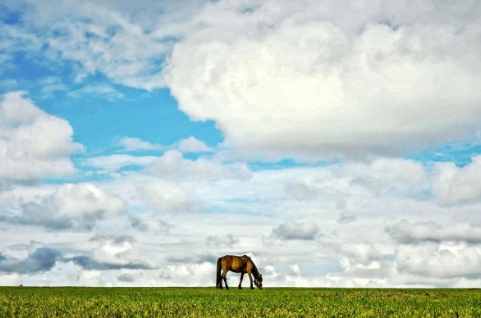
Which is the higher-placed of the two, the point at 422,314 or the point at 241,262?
the point at 241,262

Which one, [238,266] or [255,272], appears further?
[255,272]

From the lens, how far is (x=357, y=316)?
43.7 ft

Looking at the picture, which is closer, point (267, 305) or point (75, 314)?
point (75, 314)

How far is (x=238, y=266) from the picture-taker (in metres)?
38.4

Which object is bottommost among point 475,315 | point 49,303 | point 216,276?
point 475,315

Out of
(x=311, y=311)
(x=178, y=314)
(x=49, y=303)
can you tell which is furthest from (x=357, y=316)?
(x=49, y=303)

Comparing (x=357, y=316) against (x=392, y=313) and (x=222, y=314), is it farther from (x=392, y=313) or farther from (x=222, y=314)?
(x=222, y=314)

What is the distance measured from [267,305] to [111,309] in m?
5.70

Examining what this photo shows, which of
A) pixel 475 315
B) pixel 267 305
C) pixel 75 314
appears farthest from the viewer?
pixel 267 305

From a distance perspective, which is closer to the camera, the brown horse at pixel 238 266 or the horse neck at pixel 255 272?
the brown horse at pixel 238 266

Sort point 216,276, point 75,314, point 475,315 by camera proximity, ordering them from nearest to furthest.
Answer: point 75,314 → point 475,315 → point 216,276

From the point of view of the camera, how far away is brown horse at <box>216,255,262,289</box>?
124 ft

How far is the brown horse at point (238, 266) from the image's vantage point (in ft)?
124

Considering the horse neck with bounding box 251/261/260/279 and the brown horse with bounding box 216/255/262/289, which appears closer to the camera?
the brown horse with bounding box 216/255/262/289
